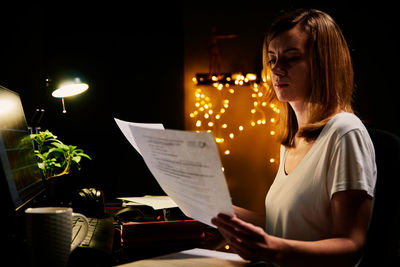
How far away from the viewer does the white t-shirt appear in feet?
2.52

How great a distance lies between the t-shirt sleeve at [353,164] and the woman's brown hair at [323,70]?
5.2 inches

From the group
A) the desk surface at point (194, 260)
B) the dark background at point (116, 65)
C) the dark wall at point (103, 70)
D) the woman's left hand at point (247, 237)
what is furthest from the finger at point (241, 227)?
the dark wall at point (103, 70)

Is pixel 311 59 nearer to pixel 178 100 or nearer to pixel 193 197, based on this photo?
pixel 193 197

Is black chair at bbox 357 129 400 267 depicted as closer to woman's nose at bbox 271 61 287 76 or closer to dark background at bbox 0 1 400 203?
woman's nose at bbox 271 61 287 76

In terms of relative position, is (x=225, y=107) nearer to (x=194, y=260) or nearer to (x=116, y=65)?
(x=116, y=65)

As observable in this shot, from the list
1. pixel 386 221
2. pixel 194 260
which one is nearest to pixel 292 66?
pixel 386 221

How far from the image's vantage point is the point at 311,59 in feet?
3.21

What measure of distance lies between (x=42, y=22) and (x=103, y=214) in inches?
Result: 64.9

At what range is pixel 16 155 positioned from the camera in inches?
35.7

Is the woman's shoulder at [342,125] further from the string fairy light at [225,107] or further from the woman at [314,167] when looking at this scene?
the string fairy light at [225,107]

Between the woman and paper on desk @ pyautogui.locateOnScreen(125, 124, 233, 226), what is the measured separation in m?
0.05

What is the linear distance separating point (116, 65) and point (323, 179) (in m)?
1.98

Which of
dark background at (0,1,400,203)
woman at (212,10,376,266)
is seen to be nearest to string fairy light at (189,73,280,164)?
dark background at (0,1,400,203)

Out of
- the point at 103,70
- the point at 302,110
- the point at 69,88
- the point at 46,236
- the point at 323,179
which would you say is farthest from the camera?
the point at 103,70
